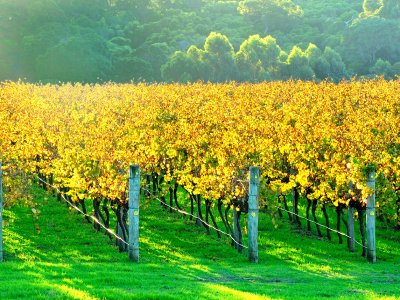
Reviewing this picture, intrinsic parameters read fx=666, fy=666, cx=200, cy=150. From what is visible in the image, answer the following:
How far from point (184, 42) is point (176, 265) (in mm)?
95238

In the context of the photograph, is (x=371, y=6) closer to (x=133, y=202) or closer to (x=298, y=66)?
(x=298, y=66)

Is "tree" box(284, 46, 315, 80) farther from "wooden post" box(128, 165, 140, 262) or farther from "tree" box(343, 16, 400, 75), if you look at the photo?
"wooden post" box(128, 165, 140, 262)

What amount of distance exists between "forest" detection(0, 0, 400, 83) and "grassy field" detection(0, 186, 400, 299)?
203 feet

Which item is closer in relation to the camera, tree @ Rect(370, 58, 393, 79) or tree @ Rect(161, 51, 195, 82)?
tree @ Rect(161, 51, 195, 82)

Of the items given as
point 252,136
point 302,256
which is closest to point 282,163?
point 252,136

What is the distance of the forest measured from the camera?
299 feet

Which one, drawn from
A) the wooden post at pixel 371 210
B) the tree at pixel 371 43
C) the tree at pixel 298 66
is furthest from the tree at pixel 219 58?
the wooden post at pixel 371 210

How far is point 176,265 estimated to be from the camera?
17.9 metres

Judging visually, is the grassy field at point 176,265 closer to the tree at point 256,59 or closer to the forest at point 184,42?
the forest at point 184,42

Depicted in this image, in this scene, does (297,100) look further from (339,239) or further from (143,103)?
(339,239)

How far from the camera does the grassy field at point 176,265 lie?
45.3ft

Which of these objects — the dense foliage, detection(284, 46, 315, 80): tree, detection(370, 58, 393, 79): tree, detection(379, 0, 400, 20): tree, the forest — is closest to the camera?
the dense foliage

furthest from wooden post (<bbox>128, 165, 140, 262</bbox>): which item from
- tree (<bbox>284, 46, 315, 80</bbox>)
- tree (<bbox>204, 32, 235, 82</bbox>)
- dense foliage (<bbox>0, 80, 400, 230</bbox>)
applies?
tree (<bbox>204, 32, 235, 82</bbox>)

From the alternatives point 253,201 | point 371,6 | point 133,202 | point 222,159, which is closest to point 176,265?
point 133,202
